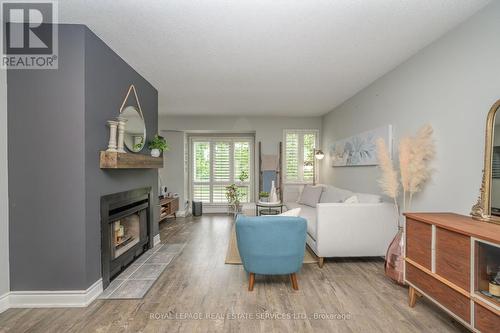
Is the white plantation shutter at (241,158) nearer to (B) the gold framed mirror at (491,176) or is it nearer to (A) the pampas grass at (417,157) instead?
(A) the pampas grass at (417,157)

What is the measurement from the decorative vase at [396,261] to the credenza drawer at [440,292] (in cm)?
35

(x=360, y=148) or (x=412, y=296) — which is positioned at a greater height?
(x=360, y=148)

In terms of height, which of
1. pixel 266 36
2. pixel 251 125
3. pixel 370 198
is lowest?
pixel 370 198

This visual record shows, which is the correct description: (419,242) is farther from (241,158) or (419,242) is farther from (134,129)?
(241,158)

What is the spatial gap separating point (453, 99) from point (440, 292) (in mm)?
1761

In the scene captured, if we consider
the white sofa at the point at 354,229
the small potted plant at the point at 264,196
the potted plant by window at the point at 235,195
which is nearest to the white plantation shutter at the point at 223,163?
the potted plant by window at the point at 235,195

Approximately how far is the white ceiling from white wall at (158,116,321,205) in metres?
2.32

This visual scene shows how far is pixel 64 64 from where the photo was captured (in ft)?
7.10

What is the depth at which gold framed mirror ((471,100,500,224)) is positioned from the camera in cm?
181

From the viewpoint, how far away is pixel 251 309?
212 centimetres

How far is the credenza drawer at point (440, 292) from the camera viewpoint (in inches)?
62.8

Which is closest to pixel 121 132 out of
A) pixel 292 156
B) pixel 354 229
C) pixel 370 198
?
pixel 354 229

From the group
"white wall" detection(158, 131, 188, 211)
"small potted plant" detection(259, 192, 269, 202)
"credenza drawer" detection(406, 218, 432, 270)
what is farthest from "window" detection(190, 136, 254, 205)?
"credenza drawer" detection(406, 218, 432, 270)

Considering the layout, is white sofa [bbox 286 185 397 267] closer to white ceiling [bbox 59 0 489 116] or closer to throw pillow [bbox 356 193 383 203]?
throw pillow [bbox 356 193 383 203]
